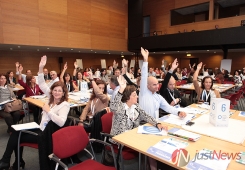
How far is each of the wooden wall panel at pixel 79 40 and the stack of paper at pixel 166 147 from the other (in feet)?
31.5

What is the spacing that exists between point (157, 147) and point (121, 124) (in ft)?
2.18

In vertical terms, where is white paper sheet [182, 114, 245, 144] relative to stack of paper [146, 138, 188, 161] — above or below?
above

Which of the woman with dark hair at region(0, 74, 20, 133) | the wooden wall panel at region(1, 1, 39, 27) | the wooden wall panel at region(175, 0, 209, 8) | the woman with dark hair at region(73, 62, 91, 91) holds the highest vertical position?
the wooden wall panel at region(175, 0, 209, 8)

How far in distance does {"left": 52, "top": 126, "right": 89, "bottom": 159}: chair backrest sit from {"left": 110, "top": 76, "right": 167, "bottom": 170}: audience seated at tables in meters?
0.41

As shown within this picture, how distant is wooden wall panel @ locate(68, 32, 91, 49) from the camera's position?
10.2 m

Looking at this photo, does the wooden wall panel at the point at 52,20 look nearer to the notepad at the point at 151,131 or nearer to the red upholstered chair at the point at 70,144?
the red upholstered chair at the point at 70,144

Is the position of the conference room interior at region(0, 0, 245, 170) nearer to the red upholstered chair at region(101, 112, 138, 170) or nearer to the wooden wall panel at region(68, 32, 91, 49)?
the wooden wall panel at region(68, 32, 91, 49)

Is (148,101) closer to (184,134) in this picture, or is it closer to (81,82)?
(184,134)

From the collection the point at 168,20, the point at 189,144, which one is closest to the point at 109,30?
the point at 168,20

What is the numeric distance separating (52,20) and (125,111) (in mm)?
8920

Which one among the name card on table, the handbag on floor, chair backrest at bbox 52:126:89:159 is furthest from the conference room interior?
the name card on table

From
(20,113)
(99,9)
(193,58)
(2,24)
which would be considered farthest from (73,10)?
(193,58)

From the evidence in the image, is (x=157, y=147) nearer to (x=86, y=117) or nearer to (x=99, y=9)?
(x=86, y=117)

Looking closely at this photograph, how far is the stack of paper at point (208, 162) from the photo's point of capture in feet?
4.19
